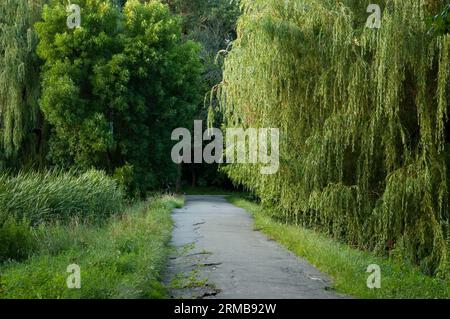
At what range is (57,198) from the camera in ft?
49.4

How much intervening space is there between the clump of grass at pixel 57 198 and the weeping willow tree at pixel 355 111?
5168 mm

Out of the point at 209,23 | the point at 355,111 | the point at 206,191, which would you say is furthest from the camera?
the point at 206,191

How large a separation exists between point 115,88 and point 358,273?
17.9 metres

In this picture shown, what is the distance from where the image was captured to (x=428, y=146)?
11.1 metres

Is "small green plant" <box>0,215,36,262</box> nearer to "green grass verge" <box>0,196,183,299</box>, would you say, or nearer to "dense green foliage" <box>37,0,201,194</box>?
"green grass verge" <box>0,196,183,299</box>

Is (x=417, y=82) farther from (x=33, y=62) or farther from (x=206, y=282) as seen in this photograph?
(x=33, y=62)

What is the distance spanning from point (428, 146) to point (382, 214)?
1.60 meters

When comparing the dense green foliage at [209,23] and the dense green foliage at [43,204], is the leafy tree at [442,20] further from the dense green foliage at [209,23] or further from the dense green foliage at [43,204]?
the dense green foliage at [209,23]

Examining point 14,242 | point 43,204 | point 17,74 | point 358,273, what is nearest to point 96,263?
point 14,242

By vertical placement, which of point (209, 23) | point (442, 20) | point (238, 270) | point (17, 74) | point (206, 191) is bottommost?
point (206, 191)

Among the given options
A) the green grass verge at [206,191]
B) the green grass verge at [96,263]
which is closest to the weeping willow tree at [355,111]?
A: the green grass verge at [96,263]

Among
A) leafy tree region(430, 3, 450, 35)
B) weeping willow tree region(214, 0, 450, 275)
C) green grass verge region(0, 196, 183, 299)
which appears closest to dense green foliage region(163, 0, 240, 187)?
weeping willow tree region(214, 0, 450, 275)

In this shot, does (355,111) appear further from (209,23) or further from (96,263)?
(209,23)
